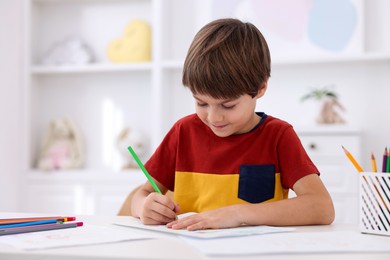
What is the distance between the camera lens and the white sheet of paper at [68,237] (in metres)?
0.86

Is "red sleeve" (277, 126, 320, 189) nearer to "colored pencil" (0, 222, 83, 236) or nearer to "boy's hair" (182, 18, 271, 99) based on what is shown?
"boy's hair" (182, 18, 271, 99)

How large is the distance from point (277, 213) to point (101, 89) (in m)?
2.54

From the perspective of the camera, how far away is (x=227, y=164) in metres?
1.42

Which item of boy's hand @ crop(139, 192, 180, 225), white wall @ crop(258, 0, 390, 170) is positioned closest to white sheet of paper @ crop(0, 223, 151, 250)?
boy's hand @ crop(139, 192, 180, 225)

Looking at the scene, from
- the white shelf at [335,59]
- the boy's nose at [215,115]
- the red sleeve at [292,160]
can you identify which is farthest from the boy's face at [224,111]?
the white shelf at [335,59]

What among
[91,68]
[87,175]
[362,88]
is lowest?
[87,175]

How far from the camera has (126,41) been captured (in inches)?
132

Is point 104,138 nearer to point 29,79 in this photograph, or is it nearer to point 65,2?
point 29,79

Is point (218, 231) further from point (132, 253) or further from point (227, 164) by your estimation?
point (227, 164)

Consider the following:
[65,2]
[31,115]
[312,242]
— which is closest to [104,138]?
[31,115]

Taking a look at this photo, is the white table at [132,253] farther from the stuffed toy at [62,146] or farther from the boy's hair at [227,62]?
the stuffed toy at [62,146]

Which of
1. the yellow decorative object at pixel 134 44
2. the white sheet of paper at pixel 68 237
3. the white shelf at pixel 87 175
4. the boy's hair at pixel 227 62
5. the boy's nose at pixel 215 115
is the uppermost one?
the yellow decorative object at pixel 134 44

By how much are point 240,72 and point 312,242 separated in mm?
507

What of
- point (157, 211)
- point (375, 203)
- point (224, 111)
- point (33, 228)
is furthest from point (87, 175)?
point (375, 203)
